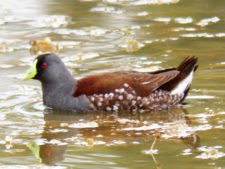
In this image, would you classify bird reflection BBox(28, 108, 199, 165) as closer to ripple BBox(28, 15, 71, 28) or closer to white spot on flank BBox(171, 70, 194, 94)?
white spot on flank BBox(171, 70, 194, 94)

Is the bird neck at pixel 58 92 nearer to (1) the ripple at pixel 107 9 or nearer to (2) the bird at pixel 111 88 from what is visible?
(2) the bird at pixel 111 88

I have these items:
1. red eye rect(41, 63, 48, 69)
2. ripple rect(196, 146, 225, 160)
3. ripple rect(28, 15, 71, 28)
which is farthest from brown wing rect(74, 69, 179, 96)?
ripple rect(28, 15, 71, 28)

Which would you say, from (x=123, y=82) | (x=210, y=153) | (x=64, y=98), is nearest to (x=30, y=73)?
(x=64, y=98)

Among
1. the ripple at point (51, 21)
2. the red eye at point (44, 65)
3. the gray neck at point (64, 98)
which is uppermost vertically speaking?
the ripple at point (51, 21)

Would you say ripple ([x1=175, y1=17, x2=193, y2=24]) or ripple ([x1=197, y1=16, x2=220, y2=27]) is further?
ripple ([x1=175, y1=17, x2=193, y2=24])

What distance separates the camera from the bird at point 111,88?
35.8 ft

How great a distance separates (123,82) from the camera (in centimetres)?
1093

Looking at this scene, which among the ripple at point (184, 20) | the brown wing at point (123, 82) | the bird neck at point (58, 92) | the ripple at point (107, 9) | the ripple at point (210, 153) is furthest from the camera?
the ripple at point (107, 9)

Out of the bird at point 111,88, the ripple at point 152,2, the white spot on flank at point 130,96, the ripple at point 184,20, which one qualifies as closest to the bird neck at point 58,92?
the bird at point 111,88

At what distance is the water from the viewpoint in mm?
8867

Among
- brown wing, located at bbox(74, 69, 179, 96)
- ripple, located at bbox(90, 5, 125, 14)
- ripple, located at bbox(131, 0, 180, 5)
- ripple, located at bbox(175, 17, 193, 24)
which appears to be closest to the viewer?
brown wing, located at bbox(74, 69, 179, 96)

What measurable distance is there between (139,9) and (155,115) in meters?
Result: 5.33

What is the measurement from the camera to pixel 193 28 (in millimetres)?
14523

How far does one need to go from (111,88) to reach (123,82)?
15cm
